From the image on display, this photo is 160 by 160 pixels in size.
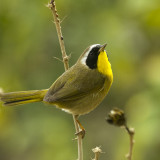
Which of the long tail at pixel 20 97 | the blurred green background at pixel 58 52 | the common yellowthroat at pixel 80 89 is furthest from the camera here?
the blurred green background at pixel 58 52

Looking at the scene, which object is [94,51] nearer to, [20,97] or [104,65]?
[104,65]

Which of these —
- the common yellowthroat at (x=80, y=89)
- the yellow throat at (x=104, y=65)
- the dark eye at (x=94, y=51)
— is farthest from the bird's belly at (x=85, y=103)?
the dark eye at (x=94, y=51)

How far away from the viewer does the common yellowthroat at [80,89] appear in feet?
10.4

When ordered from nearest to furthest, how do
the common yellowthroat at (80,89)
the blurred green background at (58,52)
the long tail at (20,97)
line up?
the long tail at (20,97)
the common yellowthroat at (80,89)
the blurred green background at (58,52)

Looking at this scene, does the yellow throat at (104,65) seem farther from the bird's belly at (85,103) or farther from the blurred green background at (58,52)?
the blurred green background at (58,52)

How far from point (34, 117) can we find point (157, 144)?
155cm

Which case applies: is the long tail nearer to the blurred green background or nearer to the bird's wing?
the bird's wing

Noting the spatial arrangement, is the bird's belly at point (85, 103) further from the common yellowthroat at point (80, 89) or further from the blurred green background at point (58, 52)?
the blurred green background at point (58, 52)

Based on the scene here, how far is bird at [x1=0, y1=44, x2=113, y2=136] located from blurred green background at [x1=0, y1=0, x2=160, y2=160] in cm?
56

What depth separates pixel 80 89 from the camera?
3211 millimetres

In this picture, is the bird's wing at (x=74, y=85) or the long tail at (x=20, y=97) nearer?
the long tail at (x=20, y=97)

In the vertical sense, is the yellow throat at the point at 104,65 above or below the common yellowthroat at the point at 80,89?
above

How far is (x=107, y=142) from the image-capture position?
5043 mm

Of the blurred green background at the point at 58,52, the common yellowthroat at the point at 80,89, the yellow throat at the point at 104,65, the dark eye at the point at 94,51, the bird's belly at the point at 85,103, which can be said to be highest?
the blurred green background at the point at 58,52
